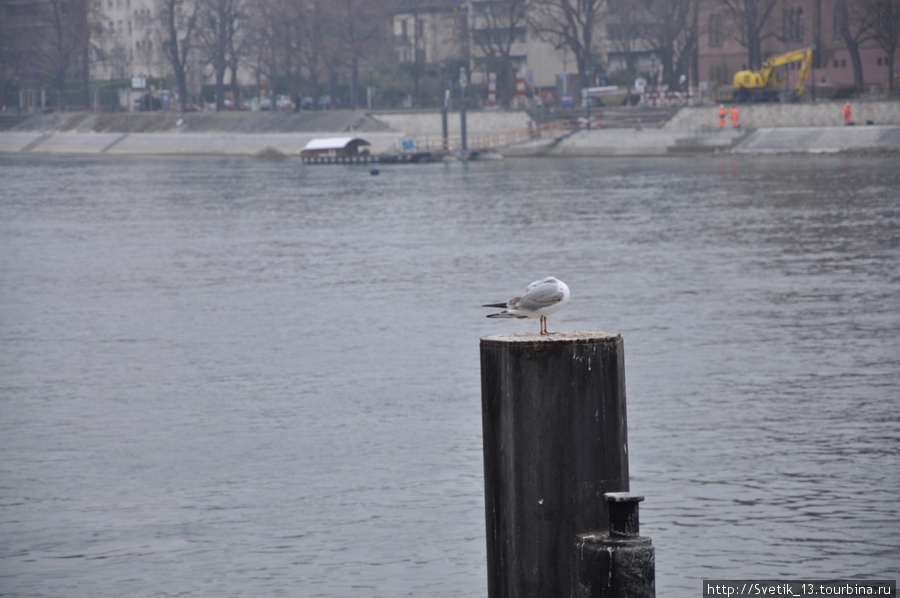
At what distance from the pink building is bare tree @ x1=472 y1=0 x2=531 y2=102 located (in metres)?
13.6

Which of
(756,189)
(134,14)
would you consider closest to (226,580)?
(756,189)

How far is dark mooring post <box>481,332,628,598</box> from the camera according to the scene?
5102 millimetres

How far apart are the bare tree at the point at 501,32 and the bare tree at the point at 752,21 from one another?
16.1 meters

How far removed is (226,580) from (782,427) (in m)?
6.40

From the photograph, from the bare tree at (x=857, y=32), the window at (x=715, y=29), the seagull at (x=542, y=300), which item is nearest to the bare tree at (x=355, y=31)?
the window at (x=715, y=29)

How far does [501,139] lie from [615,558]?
286ft

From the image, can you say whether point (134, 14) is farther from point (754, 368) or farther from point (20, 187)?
point (754, 368)

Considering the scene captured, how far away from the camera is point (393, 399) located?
15.8m

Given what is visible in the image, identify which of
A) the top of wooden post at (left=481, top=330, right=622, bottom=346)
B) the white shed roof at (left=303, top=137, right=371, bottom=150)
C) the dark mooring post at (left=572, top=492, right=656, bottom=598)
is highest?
the white shed roof at (left=303, top=137, right=371, bottom=150)

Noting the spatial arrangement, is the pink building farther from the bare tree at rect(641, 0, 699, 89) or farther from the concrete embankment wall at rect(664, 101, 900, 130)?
the concrete embankment wall at rect(664, 101, 900, 130)

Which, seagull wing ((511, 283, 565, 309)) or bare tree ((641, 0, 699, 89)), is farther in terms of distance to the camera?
bare tree ((641, 0, 699, 89))

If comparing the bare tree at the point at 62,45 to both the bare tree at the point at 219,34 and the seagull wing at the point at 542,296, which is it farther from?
the seagull wing at the point at 542,296

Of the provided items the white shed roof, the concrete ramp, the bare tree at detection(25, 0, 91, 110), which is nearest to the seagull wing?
the concrete ramp

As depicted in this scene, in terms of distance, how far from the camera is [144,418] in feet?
49.6
